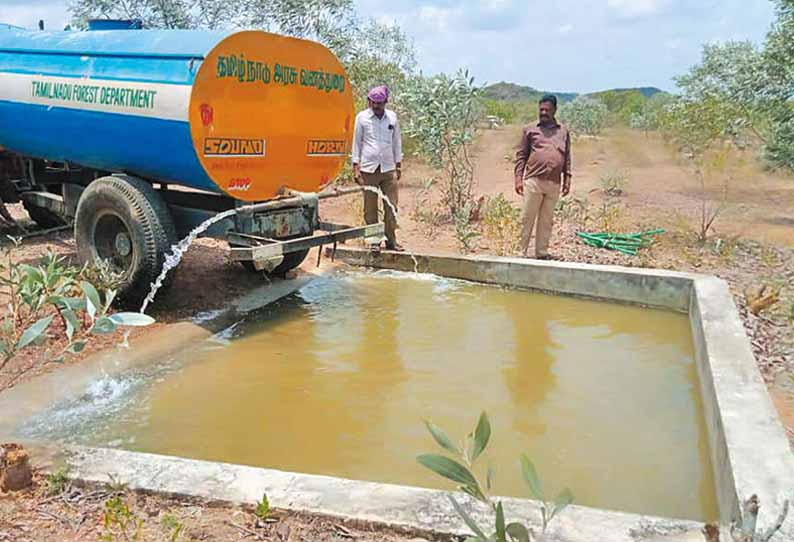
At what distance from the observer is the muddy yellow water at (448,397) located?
3514 millimetres

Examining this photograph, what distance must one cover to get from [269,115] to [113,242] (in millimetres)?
1690

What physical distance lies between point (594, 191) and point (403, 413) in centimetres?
1034

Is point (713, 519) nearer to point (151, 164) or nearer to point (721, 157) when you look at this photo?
point (151, 164)

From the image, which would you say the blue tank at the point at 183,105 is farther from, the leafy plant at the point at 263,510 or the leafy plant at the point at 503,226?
the leafy plant at the point at 263,510

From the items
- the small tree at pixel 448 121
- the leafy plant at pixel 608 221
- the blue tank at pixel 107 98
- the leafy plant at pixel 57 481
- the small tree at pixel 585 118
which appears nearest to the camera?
the leafy plant at pixel 57 481

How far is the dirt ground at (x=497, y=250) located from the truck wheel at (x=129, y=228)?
0.33 metres

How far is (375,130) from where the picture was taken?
23.6ft

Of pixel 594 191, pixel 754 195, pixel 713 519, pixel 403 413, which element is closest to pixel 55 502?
pixel 403 413

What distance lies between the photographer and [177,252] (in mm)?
5480

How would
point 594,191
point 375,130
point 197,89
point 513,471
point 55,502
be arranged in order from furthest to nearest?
point 594,191 → point 375,130 → point 197,89 → point 513,471 → point 55,502

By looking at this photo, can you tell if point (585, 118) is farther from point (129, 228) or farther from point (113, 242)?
point (129, 228)

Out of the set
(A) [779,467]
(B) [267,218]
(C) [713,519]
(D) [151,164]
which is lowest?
(C) [713,519]

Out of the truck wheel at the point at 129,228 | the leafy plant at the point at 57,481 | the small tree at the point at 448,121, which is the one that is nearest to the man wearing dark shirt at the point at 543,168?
the small tree at the point at 448,121

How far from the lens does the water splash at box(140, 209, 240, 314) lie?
5.39 m
